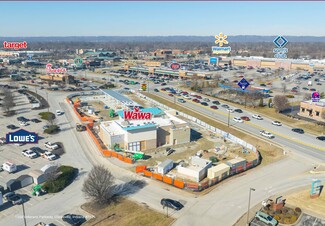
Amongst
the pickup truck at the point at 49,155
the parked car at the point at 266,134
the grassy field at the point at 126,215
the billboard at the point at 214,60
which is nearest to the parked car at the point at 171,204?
the grassy field at the point at 126,215

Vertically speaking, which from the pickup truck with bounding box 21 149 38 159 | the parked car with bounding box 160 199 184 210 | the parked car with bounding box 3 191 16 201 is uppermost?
the pickup truck with bounding box 21 149 38 159

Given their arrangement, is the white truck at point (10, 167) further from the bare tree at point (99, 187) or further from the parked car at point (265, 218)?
the parked car at point (265, 218)

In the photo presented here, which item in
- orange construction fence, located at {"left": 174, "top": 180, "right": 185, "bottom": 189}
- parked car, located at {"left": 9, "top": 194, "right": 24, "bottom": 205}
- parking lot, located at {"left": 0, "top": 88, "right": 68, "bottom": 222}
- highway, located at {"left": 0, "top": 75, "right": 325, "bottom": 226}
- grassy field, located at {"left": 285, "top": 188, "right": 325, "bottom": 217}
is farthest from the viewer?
orange construction fence, located at {"left": 174, "top": 180, "right": 185, "bottom": 189}

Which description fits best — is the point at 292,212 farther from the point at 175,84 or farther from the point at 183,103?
the point at 175,84

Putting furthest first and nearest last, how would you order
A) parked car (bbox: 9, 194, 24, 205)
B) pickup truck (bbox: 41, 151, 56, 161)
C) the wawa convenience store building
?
the wawa convenience store building → pickup truck (bbox: 41, 151, 56, 161) → parked car (bbox: 9, 194, 24, 205)

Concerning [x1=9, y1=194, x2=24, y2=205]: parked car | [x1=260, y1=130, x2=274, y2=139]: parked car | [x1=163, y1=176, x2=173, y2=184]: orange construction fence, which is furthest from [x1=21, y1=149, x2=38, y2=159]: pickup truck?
[x1=260, y1=130, x2=274, y2=139]: parked car

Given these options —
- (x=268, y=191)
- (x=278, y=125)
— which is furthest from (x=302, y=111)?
(x=268, y=191)

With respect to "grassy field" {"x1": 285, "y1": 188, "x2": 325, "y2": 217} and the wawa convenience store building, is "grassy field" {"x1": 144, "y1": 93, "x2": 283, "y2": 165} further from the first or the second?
the wawa convenience store building
